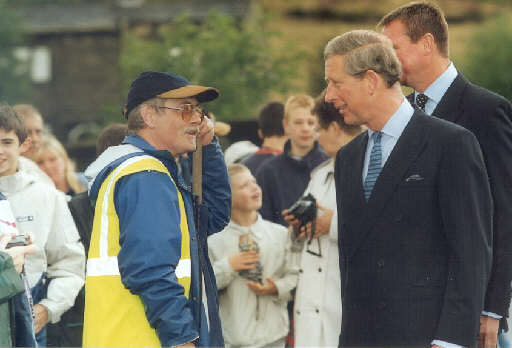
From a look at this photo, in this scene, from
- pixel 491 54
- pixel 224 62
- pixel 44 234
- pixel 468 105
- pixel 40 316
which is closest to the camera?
pixel 468 105

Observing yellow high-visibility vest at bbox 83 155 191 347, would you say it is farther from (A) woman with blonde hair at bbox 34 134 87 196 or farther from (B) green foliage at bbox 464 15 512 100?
(B) green foliage at bbox 464 15 512 100

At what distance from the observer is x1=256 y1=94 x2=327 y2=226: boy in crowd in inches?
296

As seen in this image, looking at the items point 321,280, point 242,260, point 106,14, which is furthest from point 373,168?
point 106,14

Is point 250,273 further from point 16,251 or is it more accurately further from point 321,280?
point 16,251

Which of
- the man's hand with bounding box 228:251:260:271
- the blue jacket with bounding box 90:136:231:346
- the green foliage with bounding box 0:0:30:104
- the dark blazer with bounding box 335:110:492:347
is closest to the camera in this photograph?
the blue jacket with bounding box 90:136:231:346

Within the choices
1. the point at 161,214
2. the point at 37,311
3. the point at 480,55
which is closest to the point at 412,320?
the point at 161,214

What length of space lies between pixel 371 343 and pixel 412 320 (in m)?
0.25

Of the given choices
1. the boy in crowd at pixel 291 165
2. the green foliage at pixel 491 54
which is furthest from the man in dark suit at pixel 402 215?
the green foliage at pixel 491 54

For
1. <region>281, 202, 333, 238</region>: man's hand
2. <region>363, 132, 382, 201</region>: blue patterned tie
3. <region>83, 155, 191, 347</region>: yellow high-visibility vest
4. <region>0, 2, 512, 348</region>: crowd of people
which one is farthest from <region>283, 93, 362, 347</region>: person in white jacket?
<region>83, 155, 191, 347</region>: yellow high-visibility vest

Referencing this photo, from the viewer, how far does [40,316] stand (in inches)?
220

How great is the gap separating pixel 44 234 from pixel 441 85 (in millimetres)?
2531

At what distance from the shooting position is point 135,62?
80.0 ft

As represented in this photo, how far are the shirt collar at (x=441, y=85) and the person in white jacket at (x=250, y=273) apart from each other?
219cm

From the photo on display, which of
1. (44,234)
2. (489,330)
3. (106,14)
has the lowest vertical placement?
(489,330)
